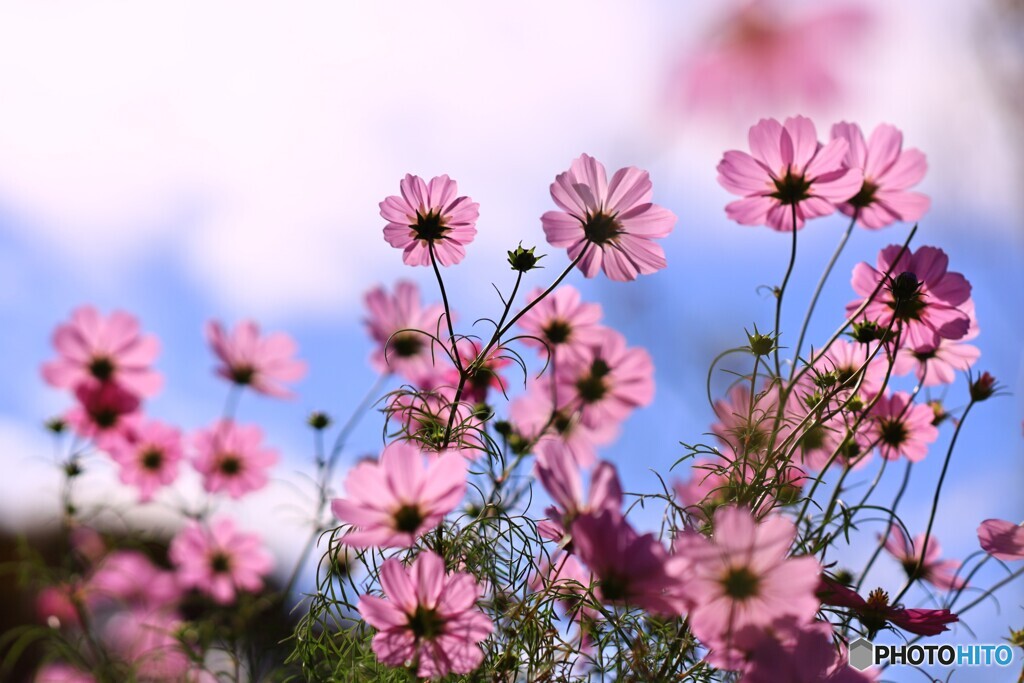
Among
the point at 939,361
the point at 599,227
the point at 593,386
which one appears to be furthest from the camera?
the point at 593,386

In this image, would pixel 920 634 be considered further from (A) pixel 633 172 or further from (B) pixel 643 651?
(A) pixel 633 172

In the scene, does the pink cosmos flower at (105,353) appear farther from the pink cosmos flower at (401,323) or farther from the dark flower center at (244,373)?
the pink cosmos flower at (401,323)

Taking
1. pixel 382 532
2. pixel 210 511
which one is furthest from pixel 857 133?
pixel 210 511

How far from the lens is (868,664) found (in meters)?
0.40

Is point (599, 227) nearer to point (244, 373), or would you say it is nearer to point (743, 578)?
point (743, 578)

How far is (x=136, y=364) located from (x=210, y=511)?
0.59ft

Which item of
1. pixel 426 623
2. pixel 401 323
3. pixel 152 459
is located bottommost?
pixel 426 623

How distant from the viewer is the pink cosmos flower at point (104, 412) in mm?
782

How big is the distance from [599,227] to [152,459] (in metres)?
0.57

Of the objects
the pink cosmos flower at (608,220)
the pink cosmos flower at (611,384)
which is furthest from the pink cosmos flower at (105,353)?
the pink cosmos flower at (608,220)

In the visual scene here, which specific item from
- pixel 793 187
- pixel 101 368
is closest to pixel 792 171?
pixel 793 187

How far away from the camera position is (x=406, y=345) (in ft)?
2.51

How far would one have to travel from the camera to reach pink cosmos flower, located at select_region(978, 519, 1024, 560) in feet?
1.45

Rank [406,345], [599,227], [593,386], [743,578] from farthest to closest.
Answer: [406,345] < [593,386] < [599,227] < [743,578]
